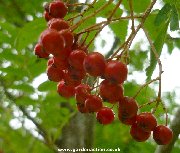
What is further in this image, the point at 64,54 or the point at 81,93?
the point at 81,93

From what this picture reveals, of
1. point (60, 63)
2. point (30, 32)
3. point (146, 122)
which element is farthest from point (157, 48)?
point (30, 32)

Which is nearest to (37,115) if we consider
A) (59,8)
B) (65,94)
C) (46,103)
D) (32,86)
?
(46,103)

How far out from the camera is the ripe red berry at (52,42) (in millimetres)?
1032

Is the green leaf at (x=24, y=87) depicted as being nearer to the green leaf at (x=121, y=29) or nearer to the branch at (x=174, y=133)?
the green leaf at (x=121, y=29)

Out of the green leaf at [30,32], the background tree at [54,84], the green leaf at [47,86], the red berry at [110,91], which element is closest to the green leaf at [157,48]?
the background tree at [54,84]

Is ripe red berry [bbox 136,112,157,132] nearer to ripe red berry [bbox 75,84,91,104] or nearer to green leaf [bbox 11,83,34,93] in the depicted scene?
ripe red berry [bbox 75,84,91,104]

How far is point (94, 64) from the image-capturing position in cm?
102

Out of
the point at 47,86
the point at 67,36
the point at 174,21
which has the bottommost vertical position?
the point at 67,36

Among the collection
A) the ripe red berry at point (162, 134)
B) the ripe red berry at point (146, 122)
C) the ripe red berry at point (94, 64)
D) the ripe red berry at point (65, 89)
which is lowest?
the ripe red berry at point (162, 134)

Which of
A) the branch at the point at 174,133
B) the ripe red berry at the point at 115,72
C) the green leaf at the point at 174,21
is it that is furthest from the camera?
the branch at the point at 174,133

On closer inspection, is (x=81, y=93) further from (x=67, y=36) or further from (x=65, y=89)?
(x=67, y=36)

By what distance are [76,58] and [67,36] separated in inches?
2.5

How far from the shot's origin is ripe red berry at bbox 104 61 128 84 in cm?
102

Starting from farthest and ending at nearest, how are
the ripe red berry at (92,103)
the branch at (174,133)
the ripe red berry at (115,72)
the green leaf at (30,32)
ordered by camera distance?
the green leaf at (30,32)
the branch at (174,133)
the ripe red berry at (92,103)
the ripe red berry at (115,72)
